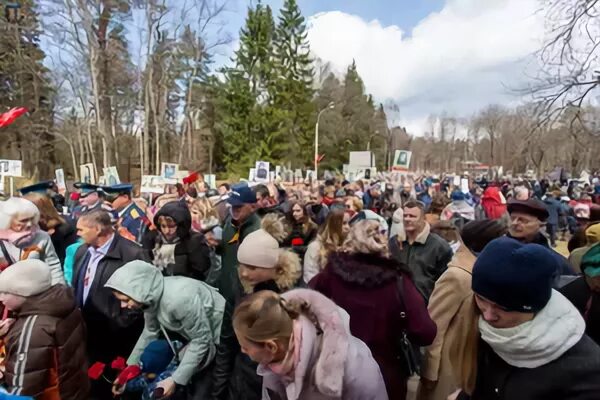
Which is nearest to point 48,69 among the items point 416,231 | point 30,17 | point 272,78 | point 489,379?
point 30,17

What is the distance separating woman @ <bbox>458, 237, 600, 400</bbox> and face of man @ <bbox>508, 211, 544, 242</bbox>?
2.52 meters

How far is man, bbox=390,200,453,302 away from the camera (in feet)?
14.8

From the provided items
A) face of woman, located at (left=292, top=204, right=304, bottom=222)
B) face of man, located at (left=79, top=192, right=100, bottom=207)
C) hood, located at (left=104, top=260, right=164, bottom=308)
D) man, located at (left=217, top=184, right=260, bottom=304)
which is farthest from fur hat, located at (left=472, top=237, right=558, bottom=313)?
face of man, located at (left=79, top=192, right=100, bottom=207)

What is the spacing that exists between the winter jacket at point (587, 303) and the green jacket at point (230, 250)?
2.46 metres

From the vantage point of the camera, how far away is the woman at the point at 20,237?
423 centimetres

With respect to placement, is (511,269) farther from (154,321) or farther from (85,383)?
(85,383)

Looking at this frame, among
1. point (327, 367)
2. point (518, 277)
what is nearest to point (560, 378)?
point (518, 277)

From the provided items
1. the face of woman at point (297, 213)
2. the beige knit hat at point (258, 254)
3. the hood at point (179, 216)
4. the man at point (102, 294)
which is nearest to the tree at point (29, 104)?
the face of woman at point (297, 213)

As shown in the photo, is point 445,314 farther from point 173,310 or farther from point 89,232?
point 89,232

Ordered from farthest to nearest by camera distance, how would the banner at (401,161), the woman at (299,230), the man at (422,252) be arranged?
the banner at (401,161), the woman at (299,230), the man at (422,252)

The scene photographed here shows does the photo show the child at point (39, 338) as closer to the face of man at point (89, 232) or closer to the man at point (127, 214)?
the face of man at point (89, 232)

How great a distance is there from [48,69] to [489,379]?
122 ft

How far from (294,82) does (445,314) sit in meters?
49.4

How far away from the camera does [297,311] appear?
2.12m
